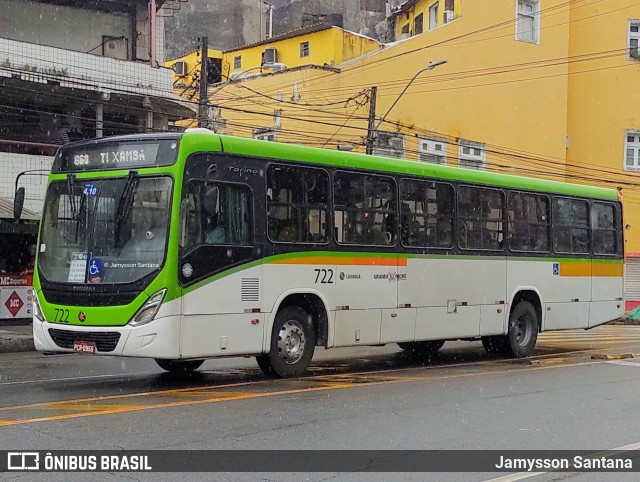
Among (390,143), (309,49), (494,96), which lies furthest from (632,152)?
(309,49)

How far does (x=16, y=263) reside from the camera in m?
22.2

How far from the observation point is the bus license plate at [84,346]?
11102 mm

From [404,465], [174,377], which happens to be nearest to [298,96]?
[174,377]

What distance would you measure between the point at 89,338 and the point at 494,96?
107 ft

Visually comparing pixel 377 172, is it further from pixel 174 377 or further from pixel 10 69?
pixel 10 69

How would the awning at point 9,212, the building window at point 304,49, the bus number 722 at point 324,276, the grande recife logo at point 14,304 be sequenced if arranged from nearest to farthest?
1. the bus number 722 at point 324,276
2. the grande recife logo at point 14,304
3. the awning at point 9,212
4. the building window at point 304,49

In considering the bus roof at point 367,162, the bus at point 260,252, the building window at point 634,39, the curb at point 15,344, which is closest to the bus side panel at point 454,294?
the bus at point 260,252

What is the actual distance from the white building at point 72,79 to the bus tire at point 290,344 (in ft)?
44.7

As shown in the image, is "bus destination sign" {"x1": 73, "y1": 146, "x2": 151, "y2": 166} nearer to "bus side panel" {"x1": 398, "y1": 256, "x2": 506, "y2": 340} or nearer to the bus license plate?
the bus license plate

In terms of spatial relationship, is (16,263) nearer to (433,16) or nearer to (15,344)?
(15,344)

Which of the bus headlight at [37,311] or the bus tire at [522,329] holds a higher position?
the bus headlight at [37,311]

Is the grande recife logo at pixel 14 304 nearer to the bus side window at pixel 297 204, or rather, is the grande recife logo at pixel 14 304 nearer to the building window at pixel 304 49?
the bus side window at pixel 297 204

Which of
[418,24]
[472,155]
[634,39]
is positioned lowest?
[472,155]

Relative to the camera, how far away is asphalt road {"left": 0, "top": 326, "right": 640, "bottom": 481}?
8.13m
